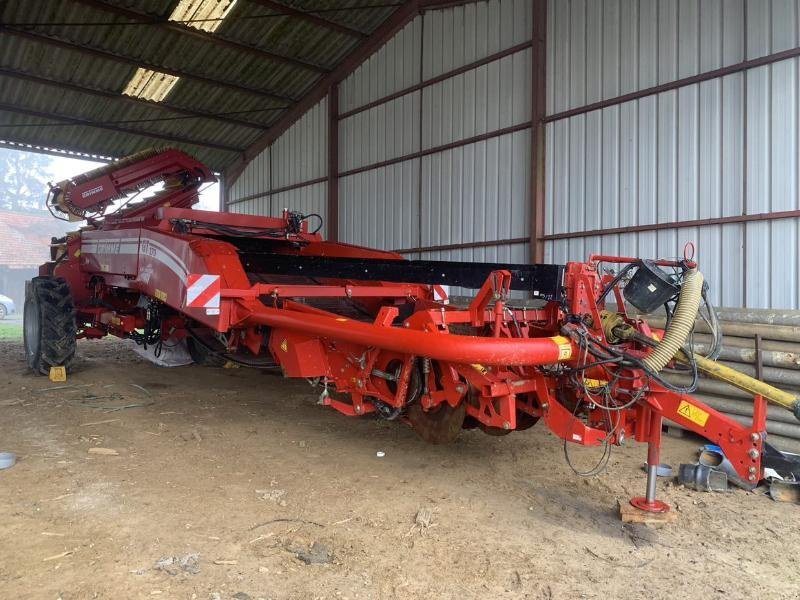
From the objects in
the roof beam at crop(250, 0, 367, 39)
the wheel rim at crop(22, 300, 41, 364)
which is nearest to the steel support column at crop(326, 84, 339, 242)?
the roof beam at crop(250, 0, 367, 39)

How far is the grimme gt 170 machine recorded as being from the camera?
274cm

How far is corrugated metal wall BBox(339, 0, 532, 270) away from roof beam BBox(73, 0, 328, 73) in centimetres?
108

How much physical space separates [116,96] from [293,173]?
12.9 ft

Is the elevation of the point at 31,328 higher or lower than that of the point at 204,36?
lower

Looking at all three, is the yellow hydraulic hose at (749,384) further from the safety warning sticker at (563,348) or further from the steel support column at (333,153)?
the steel support column at (333,153)

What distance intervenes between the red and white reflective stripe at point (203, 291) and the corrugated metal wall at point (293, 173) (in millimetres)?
8697

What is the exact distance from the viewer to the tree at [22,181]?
150 ft

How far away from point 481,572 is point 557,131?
6.81 m

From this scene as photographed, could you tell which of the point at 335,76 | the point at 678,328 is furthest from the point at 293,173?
the point at 678,328

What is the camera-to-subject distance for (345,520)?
291 cm

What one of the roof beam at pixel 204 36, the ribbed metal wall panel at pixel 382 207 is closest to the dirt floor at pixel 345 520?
the ribbed metal wall panel at pixel 382 207

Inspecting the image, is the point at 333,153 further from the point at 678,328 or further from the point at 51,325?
the point at 678,328

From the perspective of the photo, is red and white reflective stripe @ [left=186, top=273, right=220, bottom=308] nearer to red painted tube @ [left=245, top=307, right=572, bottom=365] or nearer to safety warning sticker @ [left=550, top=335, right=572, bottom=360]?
red painted tube @ [left=245, top=307, right=572, bottom=365]

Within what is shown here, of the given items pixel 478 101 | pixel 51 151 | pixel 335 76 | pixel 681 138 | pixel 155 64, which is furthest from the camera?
pixel 51 151
